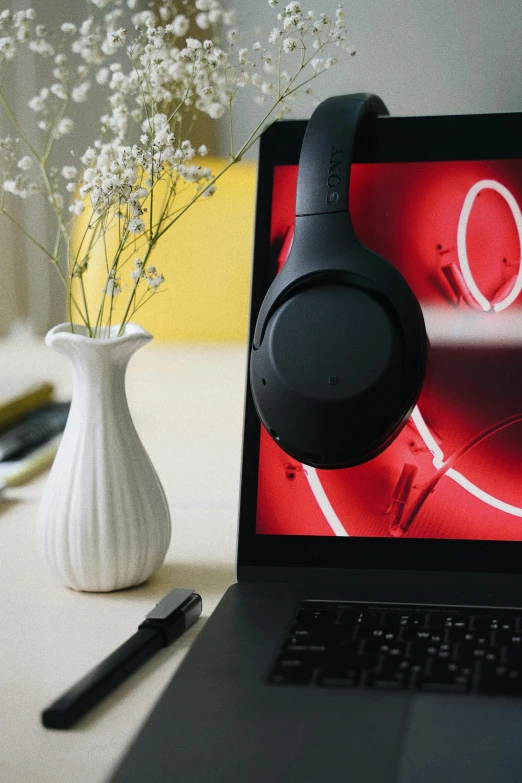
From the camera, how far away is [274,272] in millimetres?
648

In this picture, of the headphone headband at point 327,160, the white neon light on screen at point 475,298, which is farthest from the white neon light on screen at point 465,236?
the headphone headband at point 327,160

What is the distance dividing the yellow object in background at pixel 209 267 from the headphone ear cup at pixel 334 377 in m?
0.29

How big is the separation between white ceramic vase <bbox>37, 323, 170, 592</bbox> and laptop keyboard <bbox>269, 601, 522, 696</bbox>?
0.51 ft

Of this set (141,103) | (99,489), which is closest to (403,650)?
(99,489)

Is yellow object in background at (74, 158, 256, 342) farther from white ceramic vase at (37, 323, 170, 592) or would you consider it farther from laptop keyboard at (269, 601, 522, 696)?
laptop keyboard at (269, 601, 522, 696)

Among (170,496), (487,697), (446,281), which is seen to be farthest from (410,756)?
(170,496)

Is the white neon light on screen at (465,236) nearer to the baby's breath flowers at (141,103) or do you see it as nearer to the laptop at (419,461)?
the laptop at (419,461)

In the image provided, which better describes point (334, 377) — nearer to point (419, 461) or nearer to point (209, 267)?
point (419, 461)

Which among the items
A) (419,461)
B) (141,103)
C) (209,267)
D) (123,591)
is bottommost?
(123,591)

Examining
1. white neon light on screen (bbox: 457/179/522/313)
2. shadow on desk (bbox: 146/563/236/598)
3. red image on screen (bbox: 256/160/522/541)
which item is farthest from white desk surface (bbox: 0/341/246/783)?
white neon light on screen (bbox: 457/179/522/313)

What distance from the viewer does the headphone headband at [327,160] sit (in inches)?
21.6

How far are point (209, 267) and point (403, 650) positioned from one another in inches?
18.1

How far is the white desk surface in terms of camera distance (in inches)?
16.9

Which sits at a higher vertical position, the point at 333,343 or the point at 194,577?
the point at 333,343
